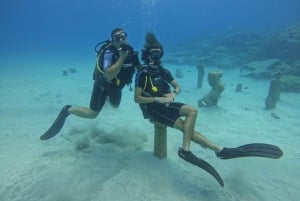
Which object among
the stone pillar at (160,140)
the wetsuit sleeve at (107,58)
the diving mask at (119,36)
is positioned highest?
the diving mask at (119,36)

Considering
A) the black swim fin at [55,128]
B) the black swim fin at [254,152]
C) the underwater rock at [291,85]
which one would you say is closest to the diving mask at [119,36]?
the black swim fin at [55,128]

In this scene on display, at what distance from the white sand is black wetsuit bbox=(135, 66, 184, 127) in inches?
49.0

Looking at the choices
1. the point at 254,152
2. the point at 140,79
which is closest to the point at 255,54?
the point at 254,152

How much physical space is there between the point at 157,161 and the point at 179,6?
18228 cm

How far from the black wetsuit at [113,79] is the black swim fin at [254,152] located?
8.99 ft

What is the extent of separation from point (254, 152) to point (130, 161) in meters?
2.78

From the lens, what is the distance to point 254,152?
531 centimetres

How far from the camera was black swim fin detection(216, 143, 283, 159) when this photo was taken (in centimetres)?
529

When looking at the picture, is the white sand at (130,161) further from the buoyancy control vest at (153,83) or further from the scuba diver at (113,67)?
the buoyancy control vest at (153,83)

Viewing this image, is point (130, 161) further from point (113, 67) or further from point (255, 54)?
point (255, 54)

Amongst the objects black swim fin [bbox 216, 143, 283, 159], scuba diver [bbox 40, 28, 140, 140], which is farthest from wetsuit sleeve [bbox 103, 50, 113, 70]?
black swim fin [bbox 216, 143, 283, 159]

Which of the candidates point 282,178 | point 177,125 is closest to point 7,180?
point 177,125

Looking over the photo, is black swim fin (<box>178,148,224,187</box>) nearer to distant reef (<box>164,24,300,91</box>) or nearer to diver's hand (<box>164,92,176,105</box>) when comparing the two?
diver's hand (<box>164,92,176,105</box>)

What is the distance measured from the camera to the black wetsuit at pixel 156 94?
18.6 feet
